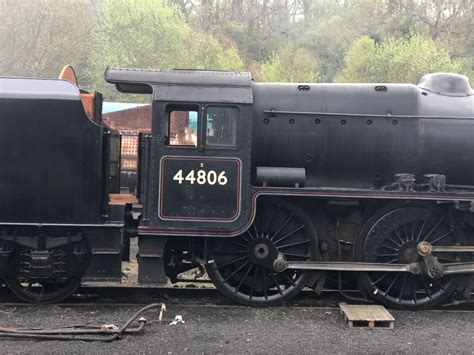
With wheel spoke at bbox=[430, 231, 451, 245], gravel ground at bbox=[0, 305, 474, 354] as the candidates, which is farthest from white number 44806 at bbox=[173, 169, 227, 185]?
wheel spoke at bbox=[430, 231, 451, 245]

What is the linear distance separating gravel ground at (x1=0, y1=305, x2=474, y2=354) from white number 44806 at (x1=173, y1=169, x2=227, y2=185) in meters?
1.64

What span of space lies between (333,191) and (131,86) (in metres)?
2.92

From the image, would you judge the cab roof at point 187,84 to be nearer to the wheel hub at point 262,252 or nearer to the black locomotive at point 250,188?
the black locomotive at point 250,188

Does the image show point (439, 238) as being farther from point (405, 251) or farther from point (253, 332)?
point (253, 332)

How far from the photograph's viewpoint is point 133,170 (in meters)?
8.02

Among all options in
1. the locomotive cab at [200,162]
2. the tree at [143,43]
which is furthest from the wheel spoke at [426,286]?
the tree at [143,43]

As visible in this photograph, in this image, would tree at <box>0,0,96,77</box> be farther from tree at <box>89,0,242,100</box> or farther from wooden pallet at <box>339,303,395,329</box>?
wooden pallet at <box>339,303,395,329</box>

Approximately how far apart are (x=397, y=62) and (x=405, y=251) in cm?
2650

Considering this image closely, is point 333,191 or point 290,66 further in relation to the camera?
point 290,66

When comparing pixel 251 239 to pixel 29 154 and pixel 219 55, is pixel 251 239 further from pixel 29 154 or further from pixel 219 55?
pixel 219 55

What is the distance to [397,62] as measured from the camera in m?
30.2


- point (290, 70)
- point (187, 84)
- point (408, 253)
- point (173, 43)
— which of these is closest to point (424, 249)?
point (408, 253)

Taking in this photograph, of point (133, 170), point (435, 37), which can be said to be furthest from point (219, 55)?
point (133, 170)

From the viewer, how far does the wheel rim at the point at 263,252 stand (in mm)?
6281
